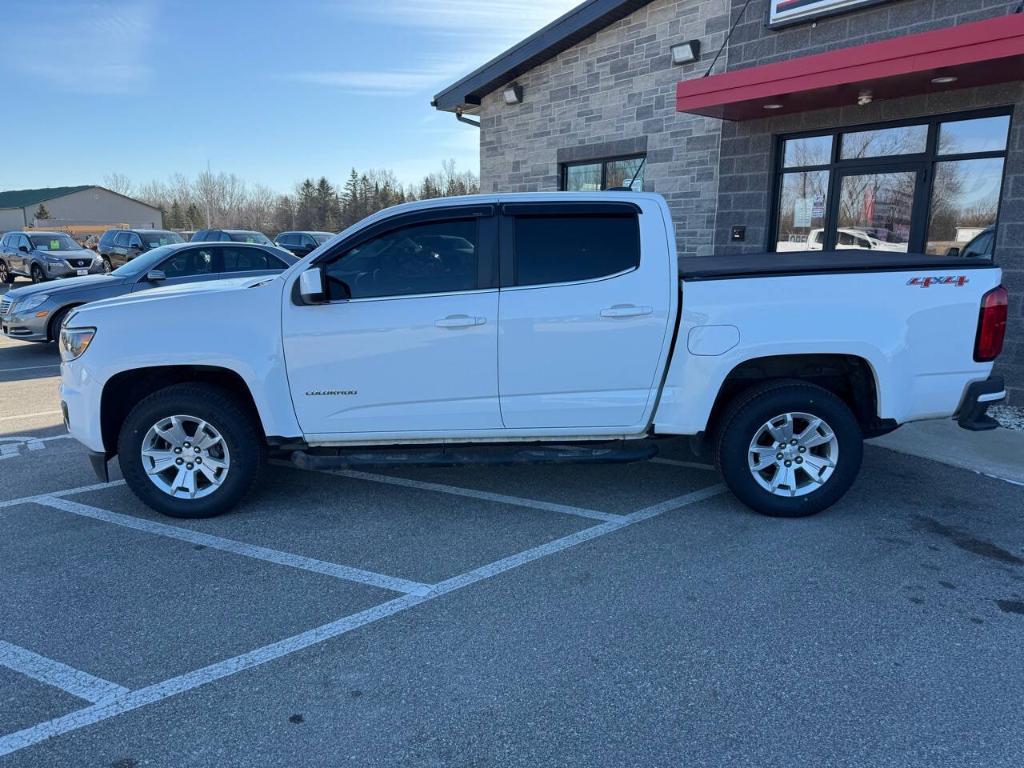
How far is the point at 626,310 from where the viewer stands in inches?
171

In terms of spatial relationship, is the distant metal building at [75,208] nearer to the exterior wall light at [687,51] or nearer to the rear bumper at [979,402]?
the exterior wall light at [687,51]

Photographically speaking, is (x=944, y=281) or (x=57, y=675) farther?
(x=944, y=281)

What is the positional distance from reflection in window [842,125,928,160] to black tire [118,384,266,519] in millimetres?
7646

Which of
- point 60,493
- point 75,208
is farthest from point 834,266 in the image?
point 75,208

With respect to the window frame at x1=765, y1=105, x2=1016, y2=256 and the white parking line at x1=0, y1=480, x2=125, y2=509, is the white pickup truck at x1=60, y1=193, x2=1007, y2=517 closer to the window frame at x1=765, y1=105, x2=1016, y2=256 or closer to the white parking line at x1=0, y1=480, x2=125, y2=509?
the white parking line at x1=0, y1=480, x2=125, y2=509

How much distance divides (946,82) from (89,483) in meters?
8.63

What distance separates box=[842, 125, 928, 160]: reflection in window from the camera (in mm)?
8055

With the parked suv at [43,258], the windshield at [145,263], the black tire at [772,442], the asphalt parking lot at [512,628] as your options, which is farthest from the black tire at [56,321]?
the parked suv at [43,258]

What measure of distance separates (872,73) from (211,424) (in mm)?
6880

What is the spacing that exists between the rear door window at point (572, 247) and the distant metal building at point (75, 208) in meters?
76.8

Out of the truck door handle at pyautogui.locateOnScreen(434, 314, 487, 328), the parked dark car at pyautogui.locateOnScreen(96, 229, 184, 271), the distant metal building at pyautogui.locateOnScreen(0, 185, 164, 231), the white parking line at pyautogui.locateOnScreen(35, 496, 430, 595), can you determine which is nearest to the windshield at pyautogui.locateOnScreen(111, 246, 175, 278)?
the white parking line at pyautogui.locateOnScreen(35, 496, 430, 595)

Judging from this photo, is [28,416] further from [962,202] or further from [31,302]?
[962,202]

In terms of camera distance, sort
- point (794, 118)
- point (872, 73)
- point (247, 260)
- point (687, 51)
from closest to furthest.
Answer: point (872, 73)
point (794, 118)
point (687, 51)
point (247, 260)

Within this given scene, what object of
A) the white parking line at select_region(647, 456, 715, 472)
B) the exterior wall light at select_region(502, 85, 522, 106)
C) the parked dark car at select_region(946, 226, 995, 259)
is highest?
the exterior wall light at select_region(502, 85, 522, 106)
